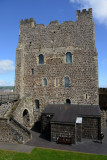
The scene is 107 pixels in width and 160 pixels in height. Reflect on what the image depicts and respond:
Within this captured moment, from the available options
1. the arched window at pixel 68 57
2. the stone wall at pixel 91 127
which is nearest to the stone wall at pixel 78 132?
the stone wall at pixel 91 127

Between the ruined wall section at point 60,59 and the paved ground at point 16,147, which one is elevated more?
the ruined wall section at point 60,59

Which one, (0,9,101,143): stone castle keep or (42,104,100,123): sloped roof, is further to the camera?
(0,9,101,143): stone castle keep

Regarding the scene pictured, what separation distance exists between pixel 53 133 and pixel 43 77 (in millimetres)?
8709

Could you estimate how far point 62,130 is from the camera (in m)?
14.9

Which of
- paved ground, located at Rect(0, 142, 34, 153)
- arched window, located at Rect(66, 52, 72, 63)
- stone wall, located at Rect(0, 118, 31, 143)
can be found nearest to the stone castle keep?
arched window, located at Rect(66, 52, 72, 63)

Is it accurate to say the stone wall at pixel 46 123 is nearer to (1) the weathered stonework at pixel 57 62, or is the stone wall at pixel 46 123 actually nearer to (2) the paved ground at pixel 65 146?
(2) the paved ground at pixel 65 146

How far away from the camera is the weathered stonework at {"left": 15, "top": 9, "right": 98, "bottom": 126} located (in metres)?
19.5

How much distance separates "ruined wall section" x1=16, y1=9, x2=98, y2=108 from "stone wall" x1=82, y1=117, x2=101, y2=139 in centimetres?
343

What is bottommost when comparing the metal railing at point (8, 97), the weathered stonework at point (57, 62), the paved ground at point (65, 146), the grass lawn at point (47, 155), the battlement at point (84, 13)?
the paved ground at point (65, 146)

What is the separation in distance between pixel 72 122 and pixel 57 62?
9.35 meters

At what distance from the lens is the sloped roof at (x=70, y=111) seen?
51.3 ft

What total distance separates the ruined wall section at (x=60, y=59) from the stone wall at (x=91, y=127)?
3.43 metres

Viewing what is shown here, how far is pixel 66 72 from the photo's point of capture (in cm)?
2041

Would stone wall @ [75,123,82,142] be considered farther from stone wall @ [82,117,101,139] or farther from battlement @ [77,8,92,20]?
battlement @ [77,8,92,20]
